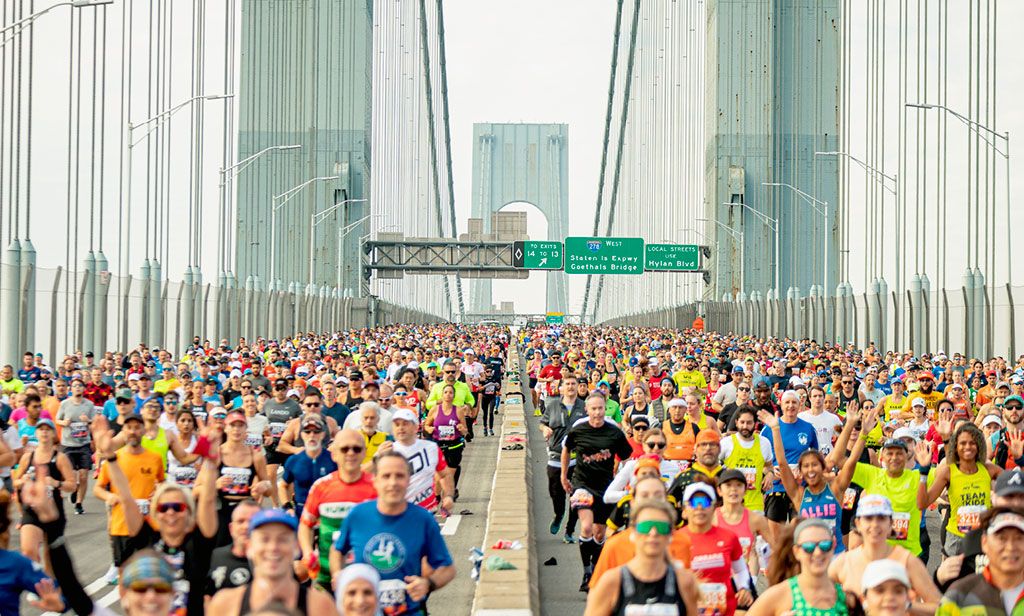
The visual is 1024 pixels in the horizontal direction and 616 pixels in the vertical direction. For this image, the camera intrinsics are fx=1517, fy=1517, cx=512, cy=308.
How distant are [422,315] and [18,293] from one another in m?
94.9

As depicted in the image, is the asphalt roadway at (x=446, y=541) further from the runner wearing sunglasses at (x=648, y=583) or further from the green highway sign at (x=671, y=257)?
the green highway sign at (x=671, y=257)

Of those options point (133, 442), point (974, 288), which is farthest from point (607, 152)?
point (133, 442)

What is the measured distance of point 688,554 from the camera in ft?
22.2

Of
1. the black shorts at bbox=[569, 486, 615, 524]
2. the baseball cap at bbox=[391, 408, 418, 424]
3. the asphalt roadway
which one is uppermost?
the baseball cap at bbox=[391, 408, 418, 424]

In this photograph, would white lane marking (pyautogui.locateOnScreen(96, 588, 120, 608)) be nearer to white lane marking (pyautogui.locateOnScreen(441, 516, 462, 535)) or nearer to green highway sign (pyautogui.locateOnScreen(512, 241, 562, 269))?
white lane marking (pyautogui.locateOnScreen(441, 516, 462, 535))

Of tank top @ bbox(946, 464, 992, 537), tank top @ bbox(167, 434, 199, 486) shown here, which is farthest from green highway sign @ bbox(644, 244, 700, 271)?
tank top @ bbox(946, 464, 992, 537)

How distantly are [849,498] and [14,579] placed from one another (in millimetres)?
5245

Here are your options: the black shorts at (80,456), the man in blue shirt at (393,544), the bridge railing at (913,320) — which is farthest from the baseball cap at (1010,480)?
the bridge railing at (913,320)

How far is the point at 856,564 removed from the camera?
20.6 feet

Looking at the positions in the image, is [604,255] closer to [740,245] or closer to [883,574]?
[740,245]

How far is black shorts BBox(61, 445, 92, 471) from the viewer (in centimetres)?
1452

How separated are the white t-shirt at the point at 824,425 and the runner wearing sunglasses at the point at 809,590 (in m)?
6.17

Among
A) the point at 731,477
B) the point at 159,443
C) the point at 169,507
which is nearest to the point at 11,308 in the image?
the point at 159,443

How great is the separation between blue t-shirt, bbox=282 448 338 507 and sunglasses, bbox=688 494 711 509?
2994 millimetres
